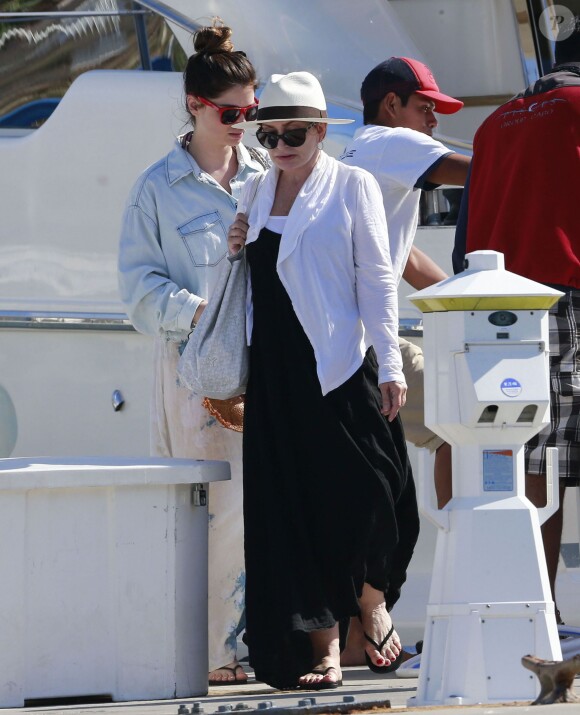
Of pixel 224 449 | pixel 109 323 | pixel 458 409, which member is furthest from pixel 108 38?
pixel 458 409

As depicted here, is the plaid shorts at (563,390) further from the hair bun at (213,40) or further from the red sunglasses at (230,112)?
the hair bun at (213,40)

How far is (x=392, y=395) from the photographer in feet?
14.6

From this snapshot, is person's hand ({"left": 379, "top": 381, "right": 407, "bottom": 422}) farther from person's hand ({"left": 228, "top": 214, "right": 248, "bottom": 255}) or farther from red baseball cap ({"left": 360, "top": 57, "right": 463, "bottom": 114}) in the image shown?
red baseball cap ({"left": 360, "top": 57, "right": 463, "bottom": 114})

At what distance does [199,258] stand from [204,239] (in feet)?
0.21

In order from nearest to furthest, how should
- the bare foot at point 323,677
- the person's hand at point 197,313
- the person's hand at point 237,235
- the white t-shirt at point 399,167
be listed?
the bare foot at point 323,677, the person's hand at point 237,235, the person's hand at point 197,313, the white t-shirt at point 399,167

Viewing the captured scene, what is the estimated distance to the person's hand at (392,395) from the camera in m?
4.44

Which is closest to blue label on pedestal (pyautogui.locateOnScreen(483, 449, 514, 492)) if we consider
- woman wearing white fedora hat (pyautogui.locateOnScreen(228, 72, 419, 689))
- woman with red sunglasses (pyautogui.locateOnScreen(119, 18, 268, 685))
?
woman wearing white fedora hat (pyautogui.locateOnScreen(228, 72, 419, 689))

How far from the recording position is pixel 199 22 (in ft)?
19.7

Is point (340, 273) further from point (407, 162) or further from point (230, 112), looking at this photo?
point (230, 112)

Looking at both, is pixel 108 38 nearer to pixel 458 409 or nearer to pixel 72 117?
pixel 72 117

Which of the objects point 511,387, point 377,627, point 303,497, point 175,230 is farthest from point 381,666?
point 175,230

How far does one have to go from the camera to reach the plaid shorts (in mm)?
4617

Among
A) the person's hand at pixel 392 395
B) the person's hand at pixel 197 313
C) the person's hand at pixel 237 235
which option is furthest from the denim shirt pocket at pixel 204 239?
the person's hand at pixel 392 395

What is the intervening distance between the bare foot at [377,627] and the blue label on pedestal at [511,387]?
105 cm
